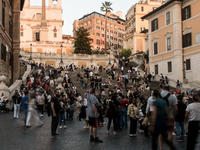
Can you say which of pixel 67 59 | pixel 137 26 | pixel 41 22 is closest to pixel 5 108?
pixel 67 59

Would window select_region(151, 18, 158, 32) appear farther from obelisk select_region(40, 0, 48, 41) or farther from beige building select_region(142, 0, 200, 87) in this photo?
obelisk select_region(40, 0, 48, 41)

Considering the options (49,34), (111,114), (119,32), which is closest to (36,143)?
(111,114)

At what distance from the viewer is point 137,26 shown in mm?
75938

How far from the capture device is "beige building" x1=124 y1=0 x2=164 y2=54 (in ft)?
226

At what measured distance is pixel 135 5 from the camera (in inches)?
3044

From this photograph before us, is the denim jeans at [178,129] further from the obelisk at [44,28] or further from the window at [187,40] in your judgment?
the obelisk at [44,28]

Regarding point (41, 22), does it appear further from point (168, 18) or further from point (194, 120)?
point (194, 120)

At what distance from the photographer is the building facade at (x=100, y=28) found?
386ft

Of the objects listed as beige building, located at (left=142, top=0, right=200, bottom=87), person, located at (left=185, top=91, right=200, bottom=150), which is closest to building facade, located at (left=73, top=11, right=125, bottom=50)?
beige building, located at (left=142, top=0, right=200, bottom=87)

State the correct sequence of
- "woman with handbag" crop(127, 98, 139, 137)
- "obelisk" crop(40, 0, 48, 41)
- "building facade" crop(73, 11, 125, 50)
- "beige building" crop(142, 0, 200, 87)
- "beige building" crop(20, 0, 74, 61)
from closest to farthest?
"woman with handbag" crop(127, 98, 139, 137) → "beige building" crop(142, 0, 200, 87) → "obelisk" crop(40, 0, 48, 41) → "beige building" crop(20, 0, 74, 61) → "building facade" crop(73, 11, 125, 50)

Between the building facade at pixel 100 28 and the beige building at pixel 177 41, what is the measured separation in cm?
7311

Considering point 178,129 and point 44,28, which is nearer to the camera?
point 178,129

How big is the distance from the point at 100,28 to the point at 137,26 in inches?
1860

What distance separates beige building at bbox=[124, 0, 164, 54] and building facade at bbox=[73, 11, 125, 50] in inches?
1305
